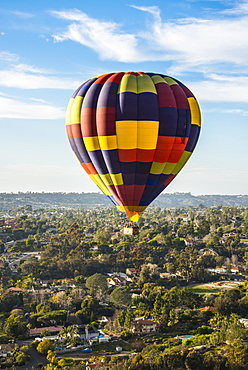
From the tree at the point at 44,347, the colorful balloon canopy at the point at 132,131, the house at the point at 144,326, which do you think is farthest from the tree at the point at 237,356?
the tree at the point at 44,347

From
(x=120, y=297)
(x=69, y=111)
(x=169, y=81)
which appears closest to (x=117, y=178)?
(x=69, y=111)

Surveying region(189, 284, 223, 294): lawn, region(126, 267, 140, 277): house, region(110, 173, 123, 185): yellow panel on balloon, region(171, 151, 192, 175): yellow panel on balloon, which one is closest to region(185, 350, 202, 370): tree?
region(171, 151, 192, 175): yellow panel on balloon

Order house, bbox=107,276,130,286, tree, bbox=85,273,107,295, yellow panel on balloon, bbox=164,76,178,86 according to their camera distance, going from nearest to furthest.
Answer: yellow panel on balloon, bbox=164,76,178,86
tree, bbox=85,273,107,295
house, bbox=107,276,130,286

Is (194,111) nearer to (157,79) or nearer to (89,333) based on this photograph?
(157,79)

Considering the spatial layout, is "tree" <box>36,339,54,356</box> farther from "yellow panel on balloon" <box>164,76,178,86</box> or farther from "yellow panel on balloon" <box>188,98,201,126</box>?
"yellow panel on balloon" <box>164,76,178,86</box>

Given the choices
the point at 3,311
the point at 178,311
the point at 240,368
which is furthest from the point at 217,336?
the point at 3,311

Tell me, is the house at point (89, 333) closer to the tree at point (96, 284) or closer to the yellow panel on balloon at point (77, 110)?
the tree at point (96, 284)

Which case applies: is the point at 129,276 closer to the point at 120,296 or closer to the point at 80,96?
the point at 120,296
